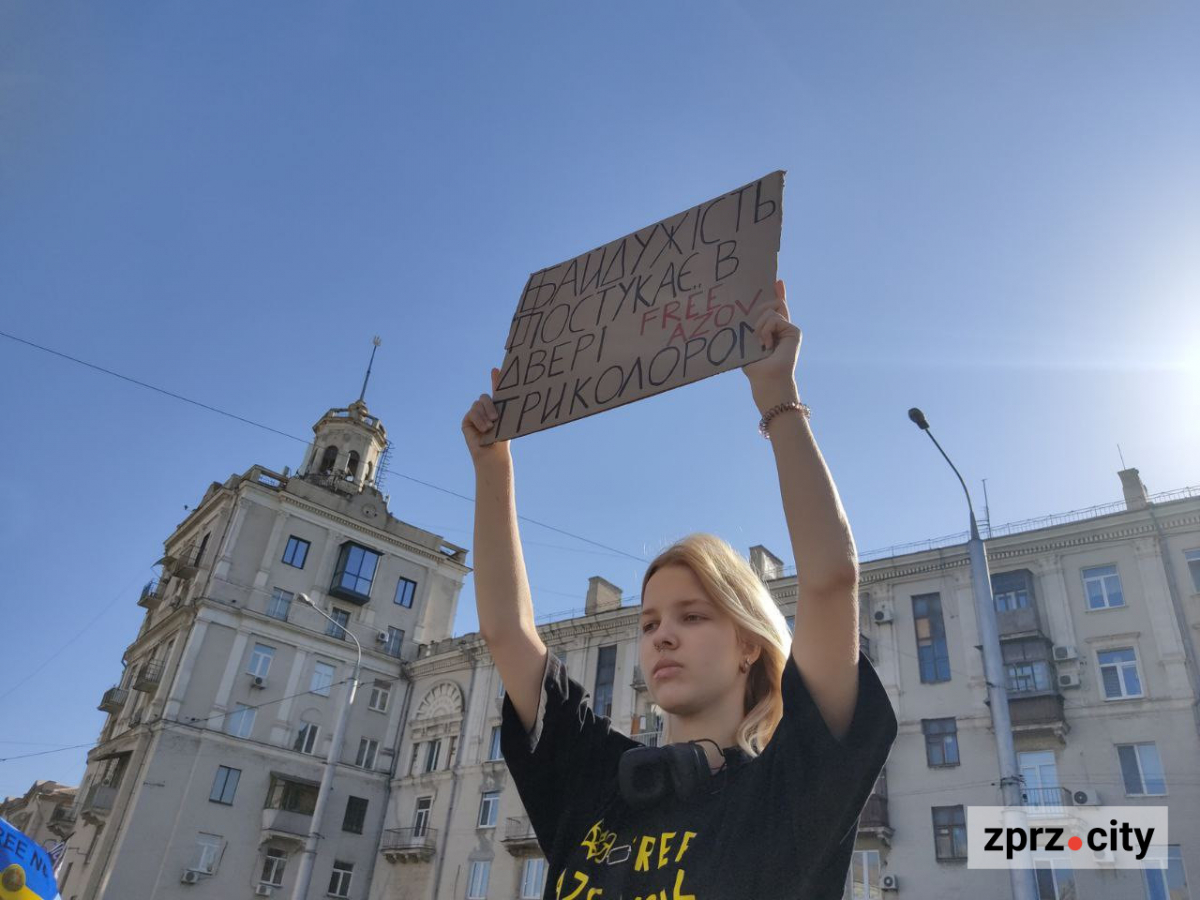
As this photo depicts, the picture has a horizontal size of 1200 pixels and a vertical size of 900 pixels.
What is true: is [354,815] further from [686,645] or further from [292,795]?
[686,645]

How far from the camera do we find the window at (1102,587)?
25.2 metres

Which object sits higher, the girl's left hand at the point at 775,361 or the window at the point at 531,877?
the window at the point at 531,877

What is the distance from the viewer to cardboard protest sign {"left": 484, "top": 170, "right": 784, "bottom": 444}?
293 cm

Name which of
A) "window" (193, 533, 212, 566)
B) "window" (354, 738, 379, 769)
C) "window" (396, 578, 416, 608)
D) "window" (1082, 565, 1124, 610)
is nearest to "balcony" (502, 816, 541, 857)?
"window" (354, 738, 379, 769)

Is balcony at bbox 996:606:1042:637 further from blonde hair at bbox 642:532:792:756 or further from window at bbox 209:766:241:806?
window at bbox 209:766:241:806

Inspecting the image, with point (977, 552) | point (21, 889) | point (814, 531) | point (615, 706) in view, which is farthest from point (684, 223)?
point (615, 706)

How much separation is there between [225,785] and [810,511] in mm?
40139

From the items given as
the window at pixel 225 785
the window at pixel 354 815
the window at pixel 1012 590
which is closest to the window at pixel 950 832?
the window at pixel 1012 590

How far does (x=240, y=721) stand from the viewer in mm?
37906

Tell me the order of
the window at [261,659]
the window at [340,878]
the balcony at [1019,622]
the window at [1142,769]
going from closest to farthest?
the window at [1142,769] < the balcony at [1019,622] < the window at [340,878] < the window at [261,659]

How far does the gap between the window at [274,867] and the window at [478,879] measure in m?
8.45

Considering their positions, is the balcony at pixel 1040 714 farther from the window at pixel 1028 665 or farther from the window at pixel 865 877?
the window at pixel 865 877

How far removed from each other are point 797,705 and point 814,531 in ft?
1.28

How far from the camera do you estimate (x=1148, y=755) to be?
23078mm
